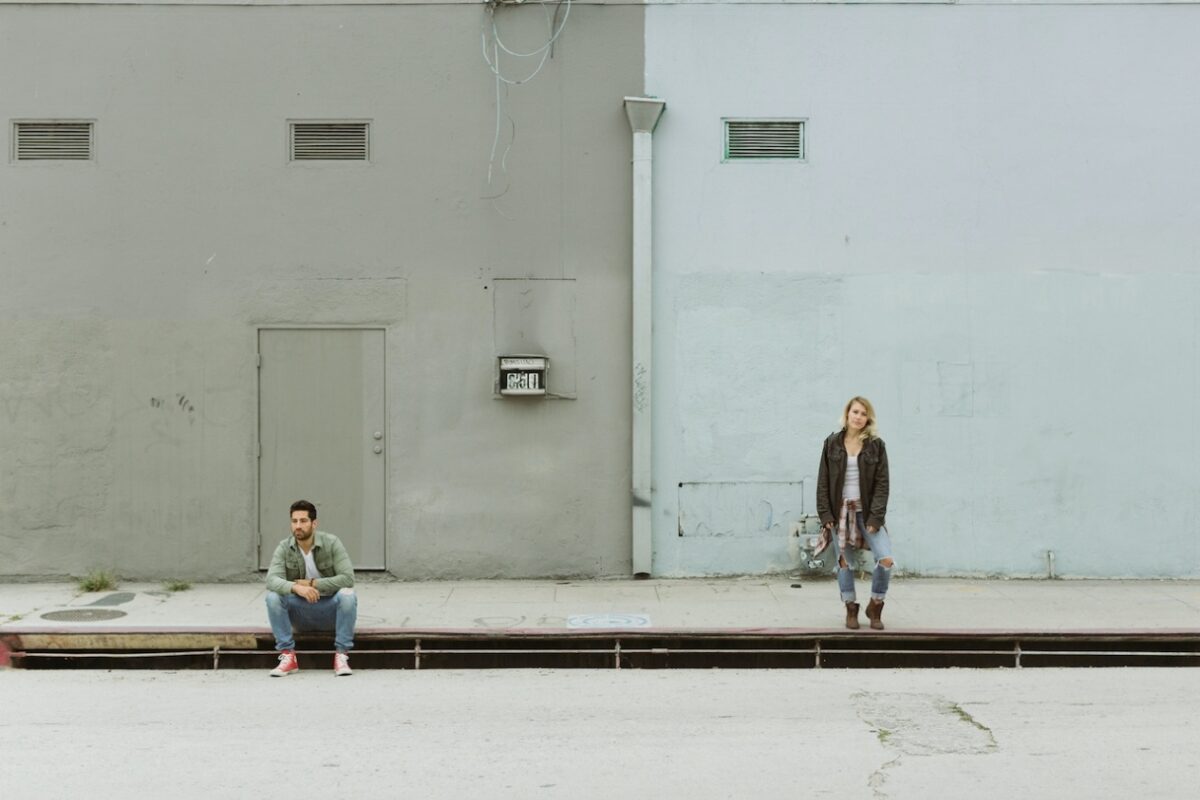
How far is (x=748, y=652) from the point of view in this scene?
8.94m

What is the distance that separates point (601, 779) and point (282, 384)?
6475 millimetres

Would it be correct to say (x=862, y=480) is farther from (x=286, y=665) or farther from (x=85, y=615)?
(x=85, y=615)

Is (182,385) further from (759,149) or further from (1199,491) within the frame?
(1199,491)

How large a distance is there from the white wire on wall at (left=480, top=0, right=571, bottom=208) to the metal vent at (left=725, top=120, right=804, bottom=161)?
6.01 ft

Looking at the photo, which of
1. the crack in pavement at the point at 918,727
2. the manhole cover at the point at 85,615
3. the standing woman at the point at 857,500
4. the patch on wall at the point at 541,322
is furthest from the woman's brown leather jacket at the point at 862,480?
the manhole cover at the point at 85,615

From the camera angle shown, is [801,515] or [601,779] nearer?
[601,779]

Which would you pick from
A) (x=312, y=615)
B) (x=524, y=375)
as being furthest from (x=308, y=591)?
(x=524, y=375)

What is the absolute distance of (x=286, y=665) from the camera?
8508 millimetres

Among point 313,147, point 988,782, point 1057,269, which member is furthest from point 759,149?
point 988,782

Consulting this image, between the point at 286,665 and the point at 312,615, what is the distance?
42cm

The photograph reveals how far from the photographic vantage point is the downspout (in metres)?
11.3

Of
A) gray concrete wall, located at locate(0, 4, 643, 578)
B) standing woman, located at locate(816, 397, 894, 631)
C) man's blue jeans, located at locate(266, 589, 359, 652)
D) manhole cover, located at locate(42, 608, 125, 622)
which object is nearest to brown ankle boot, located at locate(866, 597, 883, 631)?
standing woman, located at locate(816, 397, 894, 631)

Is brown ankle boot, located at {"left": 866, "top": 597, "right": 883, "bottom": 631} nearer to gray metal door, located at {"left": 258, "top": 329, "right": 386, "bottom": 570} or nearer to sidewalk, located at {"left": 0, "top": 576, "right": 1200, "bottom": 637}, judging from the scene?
sidewalk, located at {"left": 0, "top": 576, "right": 1200, "bottom": 637}

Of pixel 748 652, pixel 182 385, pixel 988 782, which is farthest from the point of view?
pixel 182 385
